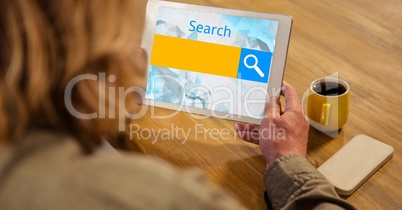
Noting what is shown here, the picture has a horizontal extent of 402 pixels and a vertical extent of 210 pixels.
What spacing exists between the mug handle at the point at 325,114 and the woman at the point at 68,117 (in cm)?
53

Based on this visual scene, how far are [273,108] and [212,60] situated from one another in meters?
0.17

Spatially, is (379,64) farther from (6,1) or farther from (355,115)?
(6,1)

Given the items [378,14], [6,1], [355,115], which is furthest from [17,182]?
[378,14]

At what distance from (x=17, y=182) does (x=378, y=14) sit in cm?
117

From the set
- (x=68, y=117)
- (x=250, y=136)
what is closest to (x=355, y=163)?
(x=250, y=136)

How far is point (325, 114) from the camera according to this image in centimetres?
106

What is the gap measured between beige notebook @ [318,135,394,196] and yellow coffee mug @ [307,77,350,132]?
0.18ft

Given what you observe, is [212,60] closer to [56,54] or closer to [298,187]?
[298,187]

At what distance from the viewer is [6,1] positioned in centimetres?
50

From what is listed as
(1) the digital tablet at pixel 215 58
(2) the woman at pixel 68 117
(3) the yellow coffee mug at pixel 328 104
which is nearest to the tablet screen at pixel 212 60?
(1) the digital tablet at pixel 215 58

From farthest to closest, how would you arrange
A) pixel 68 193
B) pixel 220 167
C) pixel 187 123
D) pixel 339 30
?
pixel 339 30
pixel 187 123
pixel 220 167
pixel 68 193

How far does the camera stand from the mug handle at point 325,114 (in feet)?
3.43

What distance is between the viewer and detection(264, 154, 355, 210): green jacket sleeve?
2.85ft

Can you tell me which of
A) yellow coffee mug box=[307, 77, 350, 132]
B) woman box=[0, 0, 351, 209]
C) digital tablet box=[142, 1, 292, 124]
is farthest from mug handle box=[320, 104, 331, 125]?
woman box=[0, 0, 351, 209]
